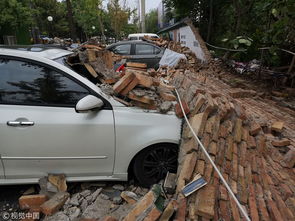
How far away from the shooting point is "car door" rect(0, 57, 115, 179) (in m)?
2.51

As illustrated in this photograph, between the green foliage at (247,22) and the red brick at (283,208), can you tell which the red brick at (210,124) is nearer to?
the red brick at (283,208)

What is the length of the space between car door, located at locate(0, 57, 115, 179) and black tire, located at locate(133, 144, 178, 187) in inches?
14.3

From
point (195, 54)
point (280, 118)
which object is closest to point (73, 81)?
point (280, 118)

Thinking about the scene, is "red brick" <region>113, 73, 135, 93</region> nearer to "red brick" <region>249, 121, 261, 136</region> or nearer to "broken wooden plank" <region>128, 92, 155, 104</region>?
"broken wooden plank" <region>128, 92, 155, 104</region>

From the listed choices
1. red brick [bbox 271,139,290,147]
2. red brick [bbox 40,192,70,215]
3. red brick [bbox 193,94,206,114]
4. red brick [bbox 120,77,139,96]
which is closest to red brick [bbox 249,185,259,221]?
red brick [bbox 193,94,206,114]

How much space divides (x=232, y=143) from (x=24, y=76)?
2343 mm

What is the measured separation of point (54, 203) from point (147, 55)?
7.57 meters

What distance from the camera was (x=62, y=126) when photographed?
2.53 meters

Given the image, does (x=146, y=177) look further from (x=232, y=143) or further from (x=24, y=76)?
(x=24, y=76)

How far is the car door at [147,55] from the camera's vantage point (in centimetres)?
932

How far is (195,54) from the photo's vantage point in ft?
33.9

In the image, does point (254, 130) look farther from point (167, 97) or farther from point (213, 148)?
point (167, 97)

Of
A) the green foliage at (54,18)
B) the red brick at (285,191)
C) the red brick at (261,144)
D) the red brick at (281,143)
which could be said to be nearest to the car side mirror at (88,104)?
the red brick at (261,144)

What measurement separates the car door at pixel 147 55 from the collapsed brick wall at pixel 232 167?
6.34 metres
